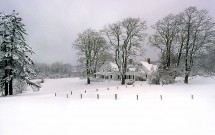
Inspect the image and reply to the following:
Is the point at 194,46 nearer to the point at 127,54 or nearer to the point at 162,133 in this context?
the point at 127,54

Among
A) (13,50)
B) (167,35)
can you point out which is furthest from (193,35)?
(13,50)

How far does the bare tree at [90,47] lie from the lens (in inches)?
2040

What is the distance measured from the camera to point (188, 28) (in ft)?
131

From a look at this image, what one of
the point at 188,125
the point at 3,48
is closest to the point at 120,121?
the point at 188,125

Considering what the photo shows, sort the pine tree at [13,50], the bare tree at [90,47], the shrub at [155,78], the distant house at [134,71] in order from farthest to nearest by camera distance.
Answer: the distant house at [134,71] → the bare tree at [90,47] → the shrub at [155,78] → the pine tree at [13,50]

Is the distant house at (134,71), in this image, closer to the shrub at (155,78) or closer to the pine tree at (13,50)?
the shrub at (155,78)

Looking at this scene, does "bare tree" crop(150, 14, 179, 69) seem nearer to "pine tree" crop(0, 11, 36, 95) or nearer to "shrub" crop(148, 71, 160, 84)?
"shrub" crop(148, 71, 160, 84)

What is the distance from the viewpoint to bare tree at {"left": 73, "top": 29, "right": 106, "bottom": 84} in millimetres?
51812

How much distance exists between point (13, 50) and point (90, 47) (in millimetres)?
25136

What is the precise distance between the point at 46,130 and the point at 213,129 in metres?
8.37

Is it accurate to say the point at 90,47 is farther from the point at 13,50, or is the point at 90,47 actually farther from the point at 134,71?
the point at 13,50

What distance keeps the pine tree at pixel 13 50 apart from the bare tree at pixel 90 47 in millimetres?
22438

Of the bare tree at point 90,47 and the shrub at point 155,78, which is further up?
the bare tree at point 90,47

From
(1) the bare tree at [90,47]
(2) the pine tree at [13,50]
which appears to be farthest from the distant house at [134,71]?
(2) the pine tree at [13,50]
